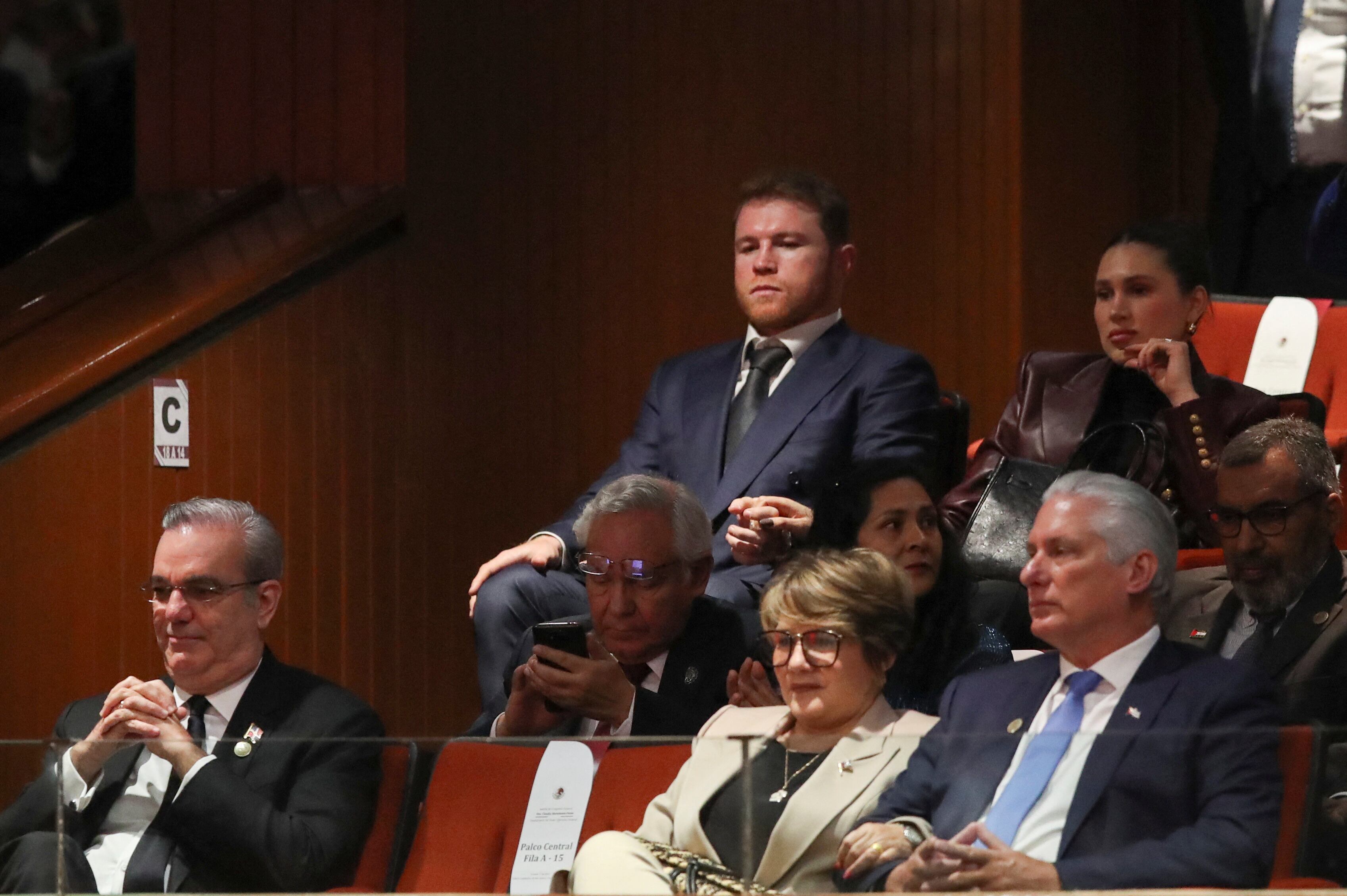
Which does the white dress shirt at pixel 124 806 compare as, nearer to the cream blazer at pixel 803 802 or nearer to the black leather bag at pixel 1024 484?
the cream blazer at pixel 803 802

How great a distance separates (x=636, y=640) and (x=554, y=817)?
0.59 m

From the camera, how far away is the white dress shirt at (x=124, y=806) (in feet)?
7.20

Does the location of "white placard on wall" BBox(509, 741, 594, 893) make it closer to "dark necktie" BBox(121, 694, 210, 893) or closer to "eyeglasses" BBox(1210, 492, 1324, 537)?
"dark necktie" BBox(121, 694, 210, 893)

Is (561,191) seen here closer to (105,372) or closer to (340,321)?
(340,321)

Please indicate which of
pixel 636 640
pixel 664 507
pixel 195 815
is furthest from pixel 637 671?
pixel 195 815

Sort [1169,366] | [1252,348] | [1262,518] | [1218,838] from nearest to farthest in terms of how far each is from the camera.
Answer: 1. [1218,838]
2. [1262,518]
3. [1169,366]
4. [1252,348]

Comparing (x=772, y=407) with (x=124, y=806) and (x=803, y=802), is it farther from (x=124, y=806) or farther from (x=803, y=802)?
(x=124, y=806)

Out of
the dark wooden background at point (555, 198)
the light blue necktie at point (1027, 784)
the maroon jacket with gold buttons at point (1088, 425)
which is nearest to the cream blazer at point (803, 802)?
the light blue necktie at point (1027, 784)

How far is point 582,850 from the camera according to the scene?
7.09 ft

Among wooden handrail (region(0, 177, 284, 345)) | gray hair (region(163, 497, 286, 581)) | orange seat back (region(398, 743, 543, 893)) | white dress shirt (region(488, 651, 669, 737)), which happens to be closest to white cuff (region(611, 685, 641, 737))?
white dress shirt (region(488, 651, 669, 737))

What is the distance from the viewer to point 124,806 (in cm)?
220

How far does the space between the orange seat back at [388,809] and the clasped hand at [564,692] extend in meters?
0.34

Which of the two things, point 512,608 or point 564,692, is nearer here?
point 564,692

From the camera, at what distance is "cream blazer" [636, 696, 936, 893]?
80.9 inches
